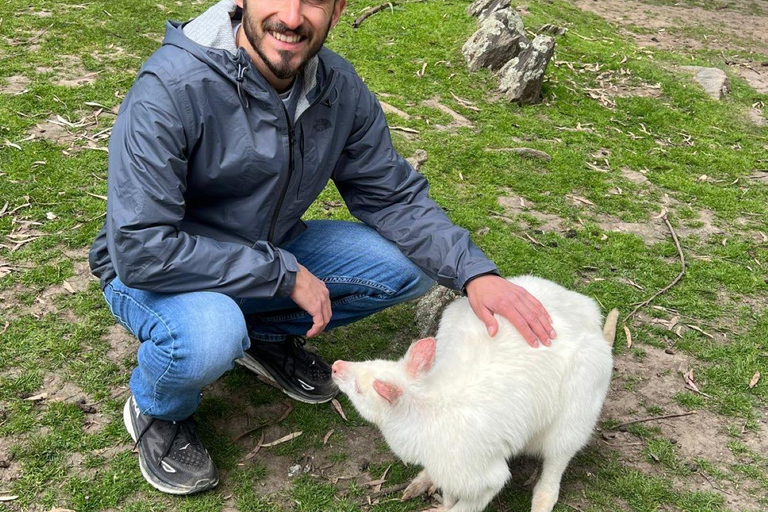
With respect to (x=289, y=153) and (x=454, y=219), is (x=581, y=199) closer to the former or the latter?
(x=454, y=219)

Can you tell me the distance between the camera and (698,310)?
435 centimetres

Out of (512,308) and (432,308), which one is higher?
(512,308)

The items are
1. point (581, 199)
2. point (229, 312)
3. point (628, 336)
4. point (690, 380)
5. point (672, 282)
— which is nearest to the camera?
point (229, 312)

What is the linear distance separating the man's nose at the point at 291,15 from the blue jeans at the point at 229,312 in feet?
3.37

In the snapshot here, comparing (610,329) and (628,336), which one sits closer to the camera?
(610,329)

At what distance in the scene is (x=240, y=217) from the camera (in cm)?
285

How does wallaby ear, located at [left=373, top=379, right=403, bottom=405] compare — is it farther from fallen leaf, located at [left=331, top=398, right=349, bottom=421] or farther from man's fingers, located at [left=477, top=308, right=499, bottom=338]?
fallen leaf, located at [left=331, top=398, right=349, bottom=421]

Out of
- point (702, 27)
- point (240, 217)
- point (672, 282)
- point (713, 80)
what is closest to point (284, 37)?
point (240, 217)

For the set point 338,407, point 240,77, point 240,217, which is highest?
point 240,77

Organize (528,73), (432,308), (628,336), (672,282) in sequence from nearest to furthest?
(432,308), (628,336), (672,282), (528,73)

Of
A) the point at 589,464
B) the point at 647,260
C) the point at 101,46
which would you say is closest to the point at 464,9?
the point at 101,46

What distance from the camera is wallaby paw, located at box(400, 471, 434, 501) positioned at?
2986 millimetres

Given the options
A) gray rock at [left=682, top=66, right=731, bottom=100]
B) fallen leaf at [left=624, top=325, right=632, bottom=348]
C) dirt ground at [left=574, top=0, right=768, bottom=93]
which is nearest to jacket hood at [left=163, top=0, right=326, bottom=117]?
fallen leaf at [left=624, top=325, right=632, bottom=348]

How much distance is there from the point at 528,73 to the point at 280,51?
4.65 m
